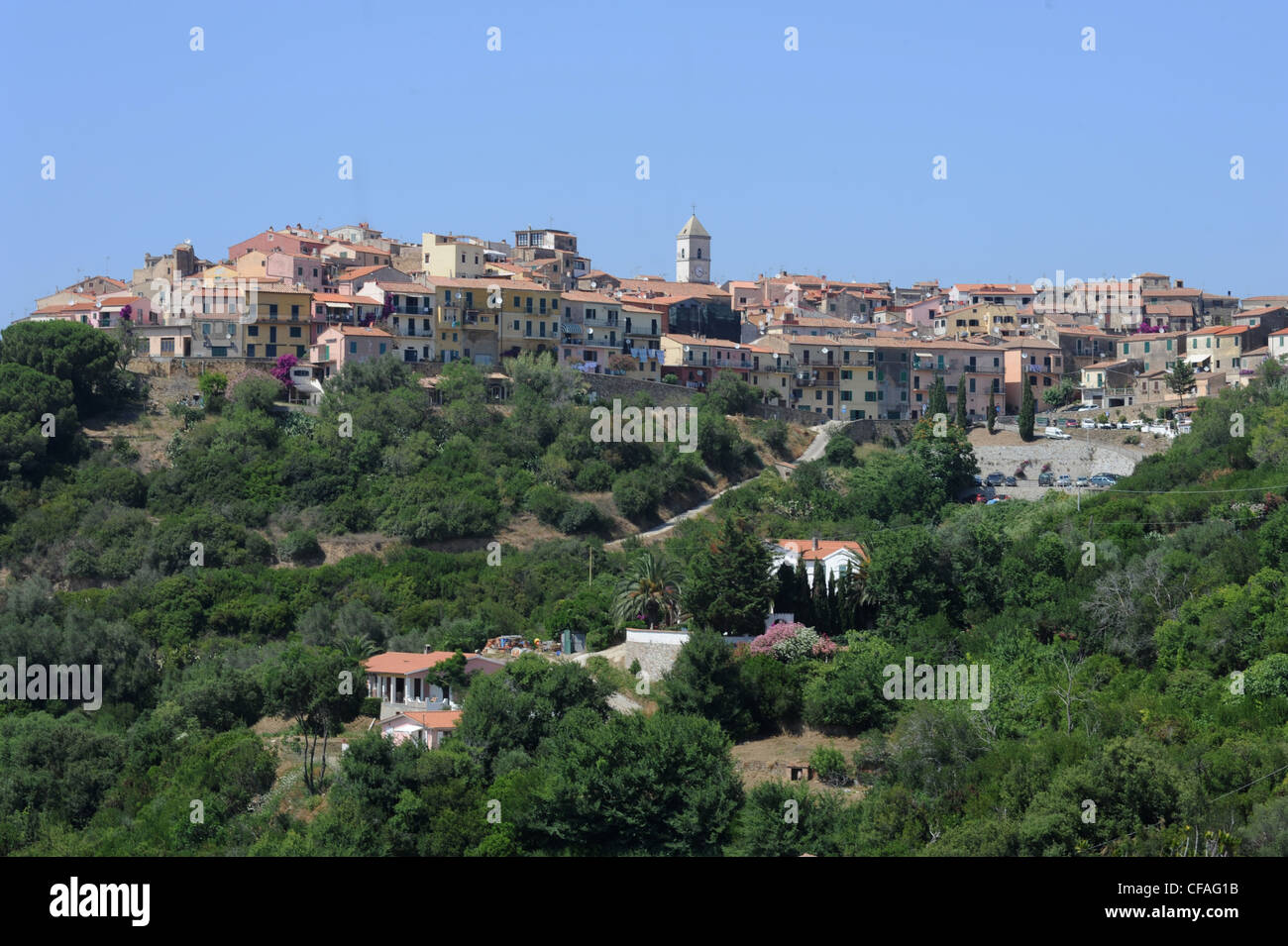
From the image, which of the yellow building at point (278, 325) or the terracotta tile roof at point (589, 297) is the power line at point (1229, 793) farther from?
the terracotta tile roof at point (589, 297)

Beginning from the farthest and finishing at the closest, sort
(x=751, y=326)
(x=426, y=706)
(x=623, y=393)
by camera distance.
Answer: (x=751, y=326)
(x=623, y=393)
(x=426, y=706)

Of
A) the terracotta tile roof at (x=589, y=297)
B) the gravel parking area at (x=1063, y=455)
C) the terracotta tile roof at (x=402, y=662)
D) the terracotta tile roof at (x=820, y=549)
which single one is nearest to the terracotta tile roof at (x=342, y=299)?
the terracotta tile roof at (x=589, y=297)

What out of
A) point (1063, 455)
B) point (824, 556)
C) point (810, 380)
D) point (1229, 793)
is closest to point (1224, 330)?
point (1063, 455)

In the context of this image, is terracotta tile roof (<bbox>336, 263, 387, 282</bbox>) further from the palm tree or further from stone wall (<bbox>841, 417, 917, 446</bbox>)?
the palm tree

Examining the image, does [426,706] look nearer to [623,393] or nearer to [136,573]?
[136,573]

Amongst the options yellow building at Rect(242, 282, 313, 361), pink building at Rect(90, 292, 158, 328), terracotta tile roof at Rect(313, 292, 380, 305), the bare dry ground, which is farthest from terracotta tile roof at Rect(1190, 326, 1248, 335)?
pink building at Rect(90, 292, 158, 328)

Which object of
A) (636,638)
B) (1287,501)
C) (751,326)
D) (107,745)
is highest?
(751,326)
